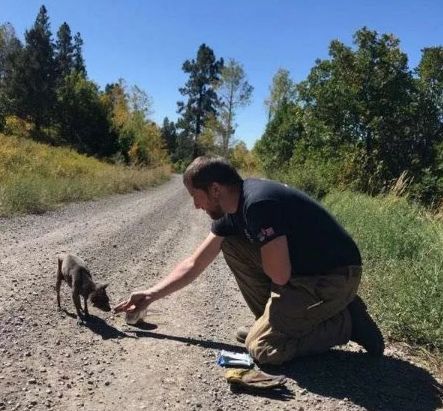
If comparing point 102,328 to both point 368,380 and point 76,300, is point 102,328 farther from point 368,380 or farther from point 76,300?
point 368,380

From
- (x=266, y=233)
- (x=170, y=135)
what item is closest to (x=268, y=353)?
(x=266, y=233)

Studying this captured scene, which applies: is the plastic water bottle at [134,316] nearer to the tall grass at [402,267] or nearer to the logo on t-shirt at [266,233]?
the logo on t-shirt at [266,233]

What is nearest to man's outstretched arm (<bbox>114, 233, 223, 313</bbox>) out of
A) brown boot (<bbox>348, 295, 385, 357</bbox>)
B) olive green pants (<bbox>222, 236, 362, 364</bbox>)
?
olive green pants (<bbox>222, 236, 362, 364</bbox>)

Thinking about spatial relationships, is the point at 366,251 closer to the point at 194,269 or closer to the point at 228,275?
the point at 228,275

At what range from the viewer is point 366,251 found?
724 centimetres

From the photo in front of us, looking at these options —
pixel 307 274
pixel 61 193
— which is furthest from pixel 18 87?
pixel 307 274

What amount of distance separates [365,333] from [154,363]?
163 cm

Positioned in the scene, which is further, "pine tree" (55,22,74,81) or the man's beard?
"pine tree" (55,22,74,81)

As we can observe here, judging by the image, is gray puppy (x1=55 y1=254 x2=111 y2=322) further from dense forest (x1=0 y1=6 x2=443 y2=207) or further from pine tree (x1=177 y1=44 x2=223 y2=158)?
pine tree (x1=177 y1=44 x2=223 y2=158)

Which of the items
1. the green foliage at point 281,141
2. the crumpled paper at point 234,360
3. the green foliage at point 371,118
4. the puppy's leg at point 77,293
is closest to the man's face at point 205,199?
the crumpled paper at point 234,360

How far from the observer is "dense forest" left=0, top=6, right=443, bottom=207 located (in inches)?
703

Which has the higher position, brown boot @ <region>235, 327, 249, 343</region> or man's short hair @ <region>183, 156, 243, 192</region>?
man's short hair @ <region>183, 156, 243, 192</region>

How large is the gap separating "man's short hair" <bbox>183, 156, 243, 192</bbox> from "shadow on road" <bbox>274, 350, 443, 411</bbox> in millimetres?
1420

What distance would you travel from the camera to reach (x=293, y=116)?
3155cm
